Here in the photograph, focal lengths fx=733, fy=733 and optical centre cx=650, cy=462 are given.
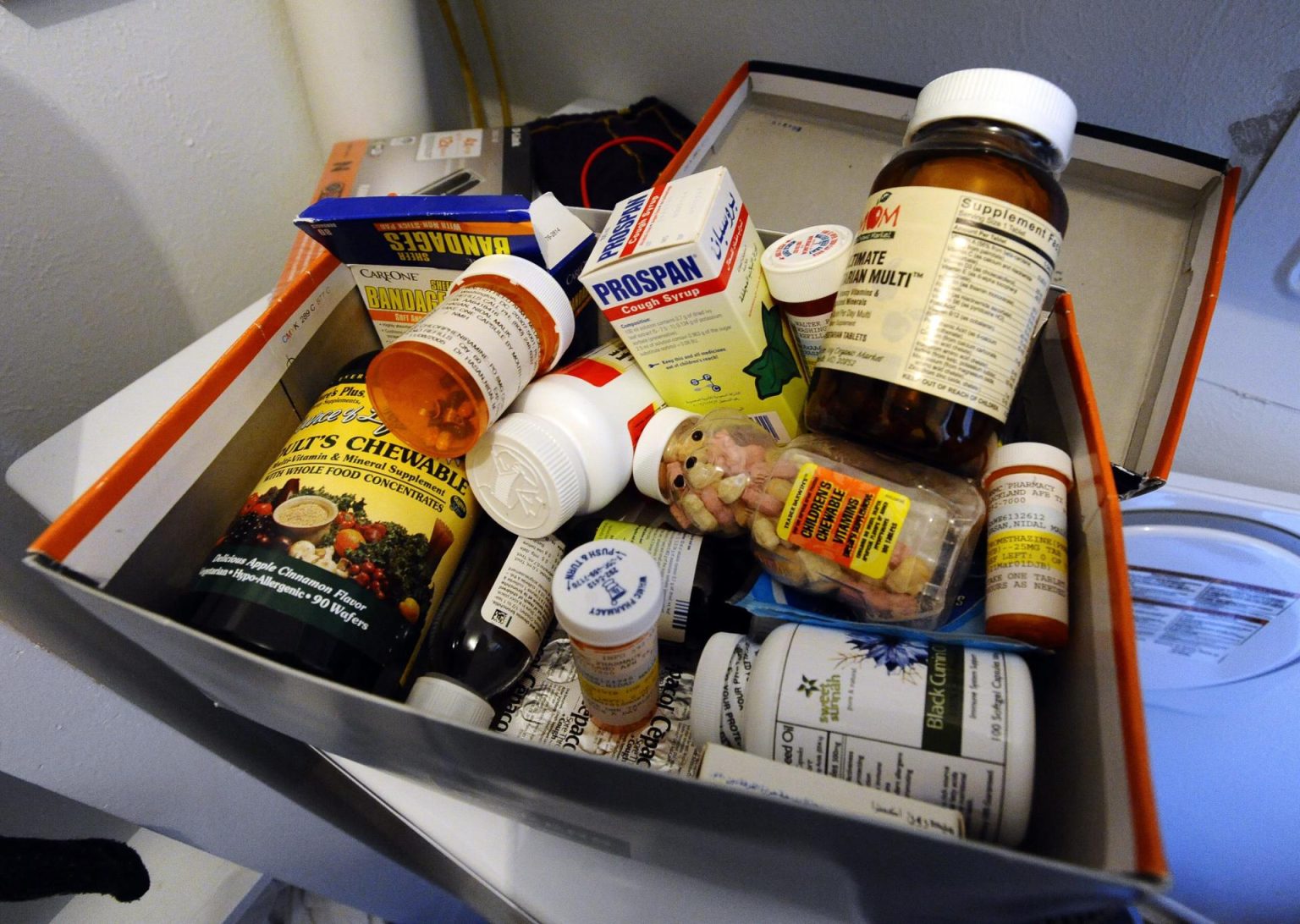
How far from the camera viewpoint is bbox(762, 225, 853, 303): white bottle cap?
0.43m

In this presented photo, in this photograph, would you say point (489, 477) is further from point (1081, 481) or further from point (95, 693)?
point (1081, 481)

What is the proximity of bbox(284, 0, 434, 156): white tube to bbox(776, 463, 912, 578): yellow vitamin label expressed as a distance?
1.94 feet

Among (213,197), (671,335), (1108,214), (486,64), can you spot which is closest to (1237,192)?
(1108,214)

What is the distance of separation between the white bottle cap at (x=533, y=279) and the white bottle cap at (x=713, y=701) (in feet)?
0.69

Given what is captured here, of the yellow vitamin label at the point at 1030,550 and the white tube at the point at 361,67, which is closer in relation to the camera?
the yellow vitamin label at the point at 1030,550

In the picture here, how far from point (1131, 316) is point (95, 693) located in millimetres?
648

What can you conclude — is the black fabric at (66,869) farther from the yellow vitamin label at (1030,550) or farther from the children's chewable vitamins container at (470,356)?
the yellow vitamin label at (1030,550)

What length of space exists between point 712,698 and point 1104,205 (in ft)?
1.50

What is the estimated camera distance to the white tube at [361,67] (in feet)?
2.18

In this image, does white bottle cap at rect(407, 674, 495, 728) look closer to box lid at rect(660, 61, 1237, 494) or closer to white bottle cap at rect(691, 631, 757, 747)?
white bottle cap at rect(691, 631, 757, 747)

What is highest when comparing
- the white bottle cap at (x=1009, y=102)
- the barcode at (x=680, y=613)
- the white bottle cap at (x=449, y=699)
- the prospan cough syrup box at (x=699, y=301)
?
the white bottle cap at (x=1009, y=102)

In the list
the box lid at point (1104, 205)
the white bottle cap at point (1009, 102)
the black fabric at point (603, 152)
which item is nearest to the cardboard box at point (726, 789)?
the box lid at point (1104, 205)

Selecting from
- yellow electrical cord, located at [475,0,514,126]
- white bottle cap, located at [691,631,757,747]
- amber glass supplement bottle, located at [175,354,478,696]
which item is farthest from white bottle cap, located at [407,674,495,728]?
yellow electrical cord, located at [475,0,514,126]

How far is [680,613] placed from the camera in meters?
0.45
